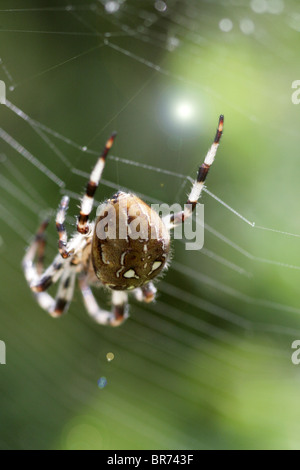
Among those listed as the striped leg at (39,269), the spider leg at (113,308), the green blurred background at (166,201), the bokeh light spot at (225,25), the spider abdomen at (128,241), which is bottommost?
the spider abdomen at (128,241)

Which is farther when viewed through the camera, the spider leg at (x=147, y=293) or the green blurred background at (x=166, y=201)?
the green blurred background at (x=166, y=201)

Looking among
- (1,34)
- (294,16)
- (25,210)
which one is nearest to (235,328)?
(25,210)

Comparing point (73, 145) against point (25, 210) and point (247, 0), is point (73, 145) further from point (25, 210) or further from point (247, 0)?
point (247, 0)

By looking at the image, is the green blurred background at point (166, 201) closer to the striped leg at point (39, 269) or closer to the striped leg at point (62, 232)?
the striped leg at point (39, 269)

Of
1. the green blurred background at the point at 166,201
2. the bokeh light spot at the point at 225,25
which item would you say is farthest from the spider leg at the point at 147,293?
the bokeh light spot at the point at 225,25

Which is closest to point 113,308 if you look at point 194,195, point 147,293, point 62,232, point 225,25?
point 147,293

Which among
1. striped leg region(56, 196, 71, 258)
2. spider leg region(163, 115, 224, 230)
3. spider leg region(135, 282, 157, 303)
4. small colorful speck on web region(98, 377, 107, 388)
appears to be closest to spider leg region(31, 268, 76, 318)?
spider leg region(135, 282, 157, 303)
